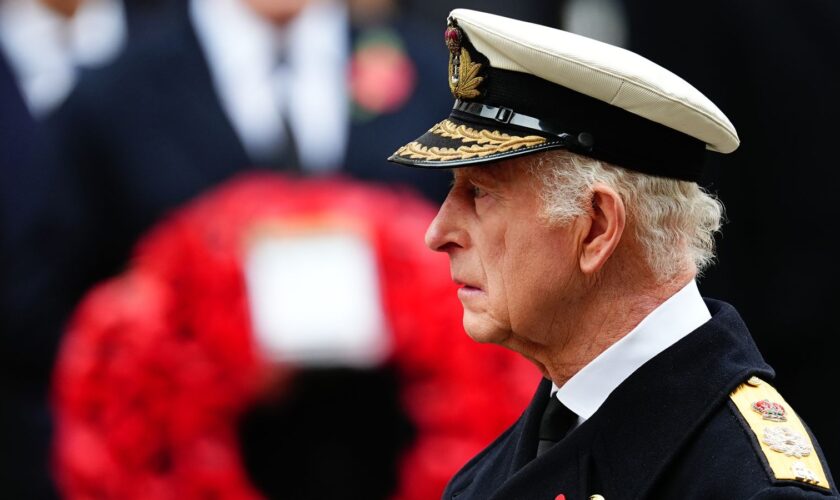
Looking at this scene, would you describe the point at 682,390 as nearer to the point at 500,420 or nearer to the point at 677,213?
the point at 677,213

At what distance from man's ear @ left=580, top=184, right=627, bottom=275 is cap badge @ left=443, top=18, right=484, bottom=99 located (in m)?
0.32

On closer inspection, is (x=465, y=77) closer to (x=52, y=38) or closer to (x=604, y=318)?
(x=604, y=318)

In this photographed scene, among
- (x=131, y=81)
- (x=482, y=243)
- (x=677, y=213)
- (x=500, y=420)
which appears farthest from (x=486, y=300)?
(x=131, y=81)

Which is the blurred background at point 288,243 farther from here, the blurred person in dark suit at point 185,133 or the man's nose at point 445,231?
the man's nose at point 445,231

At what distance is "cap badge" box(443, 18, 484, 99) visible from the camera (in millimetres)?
2684

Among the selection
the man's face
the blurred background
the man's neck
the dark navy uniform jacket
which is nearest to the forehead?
the man's face

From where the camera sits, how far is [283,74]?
16.7 feet

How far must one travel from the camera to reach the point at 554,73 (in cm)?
255

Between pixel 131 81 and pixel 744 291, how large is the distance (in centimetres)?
237

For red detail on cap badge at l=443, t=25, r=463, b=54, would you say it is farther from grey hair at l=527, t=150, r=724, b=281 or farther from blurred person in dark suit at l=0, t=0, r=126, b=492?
blurred person in dark suit at l=0, t=0, r=126, b=492

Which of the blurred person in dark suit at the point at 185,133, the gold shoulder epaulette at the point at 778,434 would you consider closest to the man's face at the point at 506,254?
the gold shoulder epaulette at the point at 778,434

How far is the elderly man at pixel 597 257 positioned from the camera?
246cm

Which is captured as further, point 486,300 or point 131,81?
point 131,81

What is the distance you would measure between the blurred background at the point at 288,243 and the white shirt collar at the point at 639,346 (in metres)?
1.57
